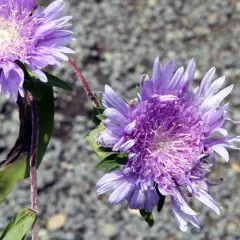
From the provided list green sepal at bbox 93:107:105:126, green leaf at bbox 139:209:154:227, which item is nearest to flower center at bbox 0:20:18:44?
green sepal at bbox 93:107:105:126

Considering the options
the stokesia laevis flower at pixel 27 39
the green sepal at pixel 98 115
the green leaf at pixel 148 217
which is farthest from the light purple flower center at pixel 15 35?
the green leaf at pixel 148 217

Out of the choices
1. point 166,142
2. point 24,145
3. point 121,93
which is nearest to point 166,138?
point 166,142

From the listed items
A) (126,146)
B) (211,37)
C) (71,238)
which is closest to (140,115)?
(126,146)

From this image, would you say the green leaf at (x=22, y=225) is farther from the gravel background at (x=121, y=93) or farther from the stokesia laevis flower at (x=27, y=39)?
the gravel background at (x=121, y=93)

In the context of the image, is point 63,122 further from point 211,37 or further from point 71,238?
point 211,37

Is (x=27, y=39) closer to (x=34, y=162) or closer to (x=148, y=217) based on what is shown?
(x=34, y=162)

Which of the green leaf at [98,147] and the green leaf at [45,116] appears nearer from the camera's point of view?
the green leaf at [98,147]
